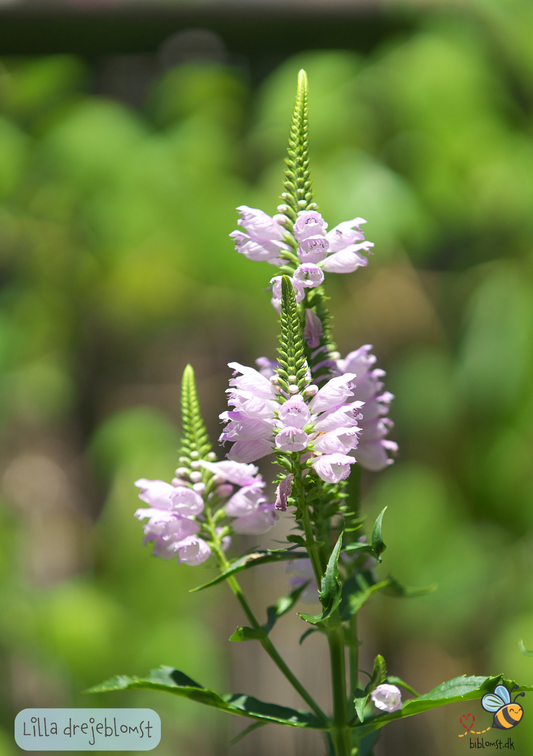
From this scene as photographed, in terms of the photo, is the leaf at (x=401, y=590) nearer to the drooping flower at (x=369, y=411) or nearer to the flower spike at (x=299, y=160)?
the drooping flower at (x=369, y=411)

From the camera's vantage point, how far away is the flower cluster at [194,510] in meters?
0.39

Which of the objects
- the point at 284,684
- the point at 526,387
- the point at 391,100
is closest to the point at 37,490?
the point at 284,684

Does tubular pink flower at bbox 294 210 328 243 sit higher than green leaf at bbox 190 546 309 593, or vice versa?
tubular pink flower at bbox 294 210 328 243

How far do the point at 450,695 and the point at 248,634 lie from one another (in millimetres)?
127

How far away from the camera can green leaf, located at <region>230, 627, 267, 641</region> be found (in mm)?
367

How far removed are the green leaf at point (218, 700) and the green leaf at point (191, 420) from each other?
145 millimetres

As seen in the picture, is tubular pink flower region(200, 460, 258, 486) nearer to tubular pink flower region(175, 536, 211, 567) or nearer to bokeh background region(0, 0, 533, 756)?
tubular pink flower region(175, 536, 211, 567)

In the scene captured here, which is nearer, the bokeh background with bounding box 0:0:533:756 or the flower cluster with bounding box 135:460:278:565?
the flower cluster with bounding box 135:460:278:565

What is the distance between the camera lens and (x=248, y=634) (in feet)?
1.26

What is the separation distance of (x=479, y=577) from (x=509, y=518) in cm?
19

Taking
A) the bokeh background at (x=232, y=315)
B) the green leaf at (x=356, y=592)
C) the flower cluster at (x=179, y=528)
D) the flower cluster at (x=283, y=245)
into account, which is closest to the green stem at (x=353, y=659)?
the green leaf at (x=356, y=592)

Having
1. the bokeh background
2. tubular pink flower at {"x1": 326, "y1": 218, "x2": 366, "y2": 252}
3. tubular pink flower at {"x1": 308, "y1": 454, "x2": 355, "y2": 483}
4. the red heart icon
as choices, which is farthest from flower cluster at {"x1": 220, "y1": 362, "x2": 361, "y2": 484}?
the bokeh background

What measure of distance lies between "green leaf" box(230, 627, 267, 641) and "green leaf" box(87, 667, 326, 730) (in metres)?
0.03

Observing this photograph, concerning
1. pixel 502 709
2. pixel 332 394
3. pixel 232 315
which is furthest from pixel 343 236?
pixel 232 315
